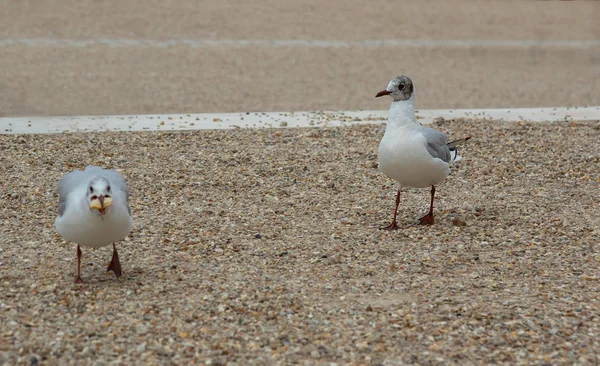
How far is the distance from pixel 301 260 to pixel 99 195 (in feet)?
4.55

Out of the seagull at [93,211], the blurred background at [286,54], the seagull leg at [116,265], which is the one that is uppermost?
the blurred background at [286,54]

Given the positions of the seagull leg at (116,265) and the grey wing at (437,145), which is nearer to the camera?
the seagull leg at (116,265)

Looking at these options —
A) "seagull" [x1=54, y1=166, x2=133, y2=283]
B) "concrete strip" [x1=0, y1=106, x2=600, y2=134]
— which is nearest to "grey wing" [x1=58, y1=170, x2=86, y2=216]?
"seagull" [x1=54, y1=166, x2=133, y2=283]

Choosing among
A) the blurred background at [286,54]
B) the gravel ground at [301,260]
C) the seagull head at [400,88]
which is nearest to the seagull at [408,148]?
the seagull head at [400,88]

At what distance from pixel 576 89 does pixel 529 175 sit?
6901 millimetres

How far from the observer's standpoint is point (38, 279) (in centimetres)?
432

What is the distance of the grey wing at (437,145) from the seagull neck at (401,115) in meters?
0.13

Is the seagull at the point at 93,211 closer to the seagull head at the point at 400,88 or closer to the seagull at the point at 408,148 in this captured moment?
the seagull at the point at 408,148

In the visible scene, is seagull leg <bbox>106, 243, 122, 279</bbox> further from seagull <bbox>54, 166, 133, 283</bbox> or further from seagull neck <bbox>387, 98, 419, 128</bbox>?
seagull neck <bbox>387, 98, 419, 128</bbox>

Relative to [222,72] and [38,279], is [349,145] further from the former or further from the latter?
[222,72]

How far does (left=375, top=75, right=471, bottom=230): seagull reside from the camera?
200 inches

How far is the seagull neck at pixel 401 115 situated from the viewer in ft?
16.8

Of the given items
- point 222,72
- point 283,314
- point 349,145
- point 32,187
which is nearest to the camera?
point 283,314

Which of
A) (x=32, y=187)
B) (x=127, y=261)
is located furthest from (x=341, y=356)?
(x=32, y=187)
